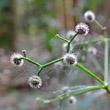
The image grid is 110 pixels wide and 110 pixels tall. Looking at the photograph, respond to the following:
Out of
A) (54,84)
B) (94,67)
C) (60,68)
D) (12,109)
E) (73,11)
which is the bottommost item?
(60,68)

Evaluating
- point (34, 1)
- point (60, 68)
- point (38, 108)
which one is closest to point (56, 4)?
point (34, 1)

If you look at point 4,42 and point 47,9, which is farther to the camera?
point 4,42

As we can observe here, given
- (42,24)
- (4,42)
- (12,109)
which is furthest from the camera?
(4,42)

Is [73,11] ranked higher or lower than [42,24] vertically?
lower

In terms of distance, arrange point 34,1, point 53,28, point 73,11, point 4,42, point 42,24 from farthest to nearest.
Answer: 1. point 4,42
2. point 34,1
3. point 42,24
4. point 53,28
5. point 73,11

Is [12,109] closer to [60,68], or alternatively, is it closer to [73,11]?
[73,11]

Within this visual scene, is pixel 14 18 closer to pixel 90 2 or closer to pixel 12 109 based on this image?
pixel 90 2

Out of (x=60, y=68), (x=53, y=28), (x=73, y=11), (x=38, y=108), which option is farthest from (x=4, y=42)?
(x=60, y=68)
